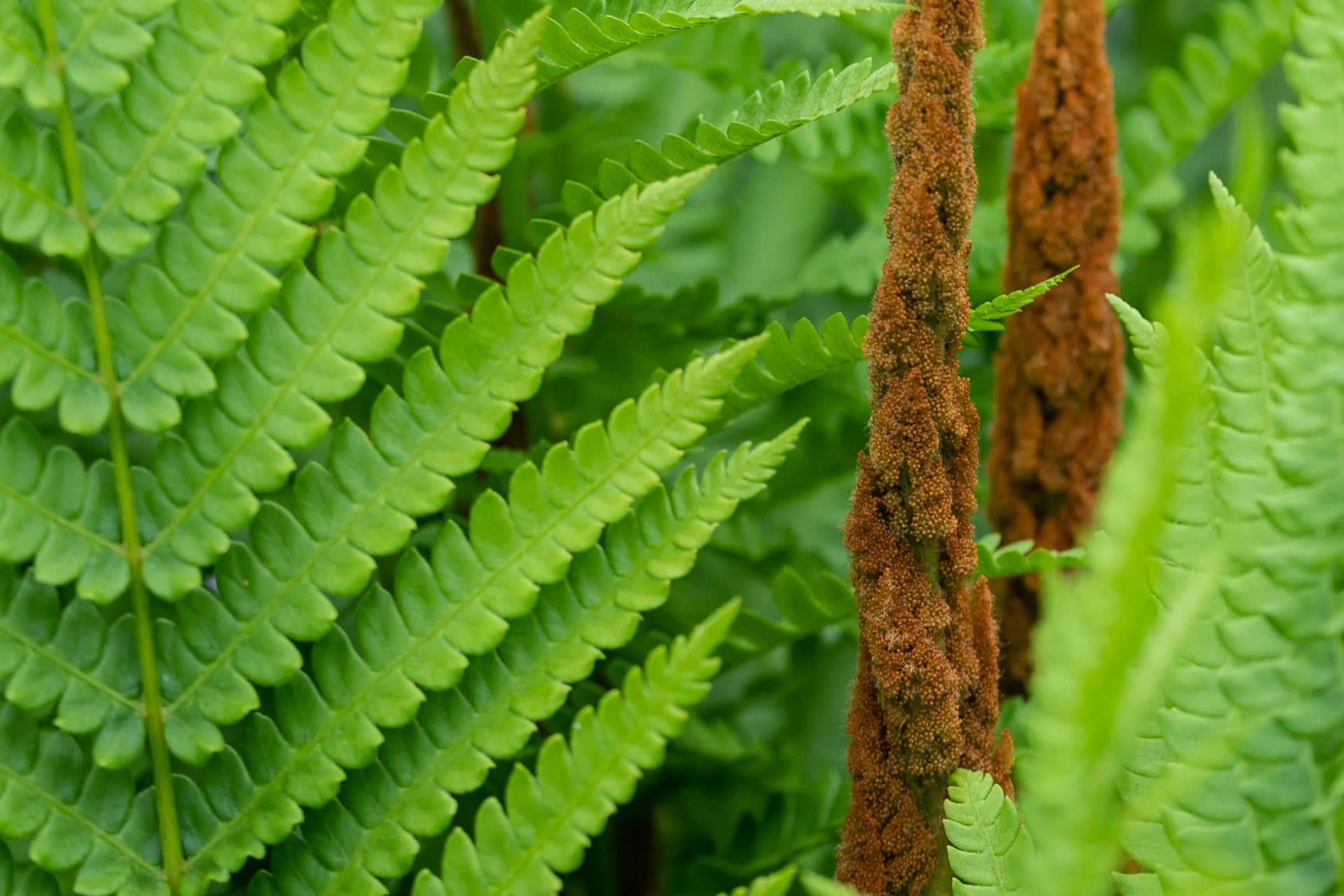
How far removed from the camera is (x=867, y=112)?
3.68 feet

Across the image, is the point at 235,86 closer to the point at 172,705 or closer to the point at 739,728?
the point at 172,705

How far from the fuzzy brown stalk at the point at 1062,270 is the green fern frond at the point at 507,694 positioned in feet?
1.17

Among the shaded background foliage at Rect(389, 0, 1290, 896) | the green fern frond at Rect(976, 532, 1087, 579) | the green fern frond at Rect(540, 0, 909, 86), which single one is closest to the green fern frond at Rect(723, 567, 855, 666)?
the shaded background foliage at Rect(389, 0, 1290, 896)

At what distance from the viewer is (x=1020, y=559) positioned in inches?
29.7

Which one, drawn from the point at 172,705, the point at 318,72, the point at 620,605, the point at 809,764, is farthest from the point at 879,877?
the point at 809,764

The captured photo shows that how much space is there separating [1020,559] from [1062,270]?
0.22 m

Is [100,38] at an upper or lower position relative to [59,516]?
upper

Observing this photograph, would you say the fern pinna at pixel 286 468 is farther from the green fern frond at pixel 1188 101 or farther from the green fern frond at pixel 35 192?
the green fern frond at pixel 1188 101

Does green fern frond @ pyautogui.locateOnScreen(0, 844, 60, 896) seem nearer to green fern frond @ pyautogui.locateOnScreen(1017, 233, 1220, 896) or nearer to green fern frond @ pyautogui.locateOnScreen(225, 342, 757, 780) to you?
green fern frond @ pyautogui.locateOnScreen(225, 342, 757, 780)

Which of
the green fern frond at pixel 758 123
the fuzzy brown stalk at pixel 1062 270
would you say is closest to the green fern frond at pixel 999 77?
the fuzzy brown stalk at pixel 1062 270

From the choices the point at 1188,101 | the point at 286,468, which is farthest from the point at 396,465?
the point at 1188,101

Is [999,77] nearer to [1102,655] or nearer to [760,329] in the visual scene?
[760,329]

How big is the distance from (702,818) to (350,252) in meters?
0.72

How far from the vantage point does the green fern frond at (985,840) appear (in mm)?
572
